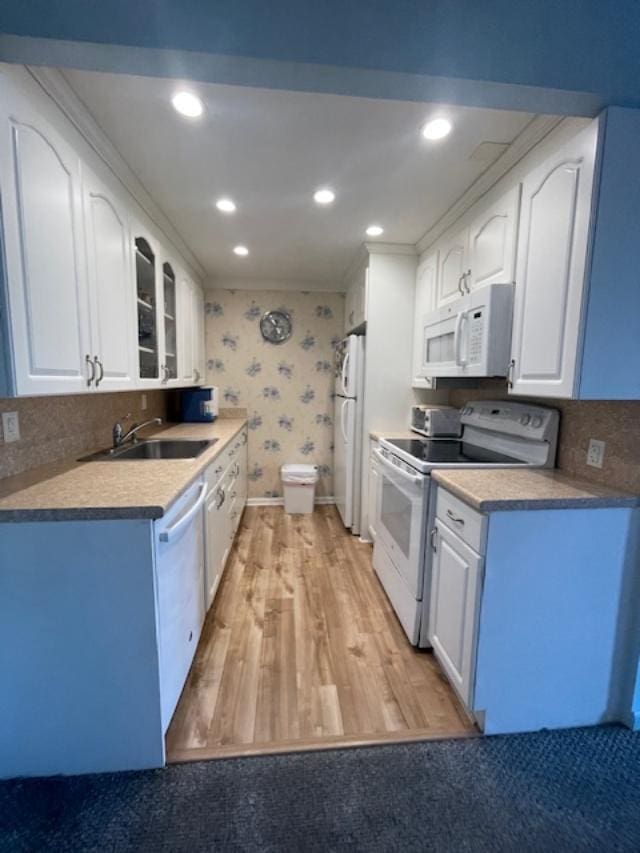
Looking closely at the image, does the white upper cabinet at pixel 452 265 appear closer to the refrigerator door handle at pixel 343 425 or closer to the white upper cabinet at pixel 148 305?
the refrigerator door handle at pixel 343 425

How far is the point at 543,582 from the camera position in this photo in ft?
4.50

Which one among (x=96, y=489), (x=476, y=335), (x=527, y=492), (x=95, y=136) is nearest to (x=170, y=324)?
(x=95, y=136)

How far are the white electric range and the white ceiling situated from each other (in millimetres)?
1223

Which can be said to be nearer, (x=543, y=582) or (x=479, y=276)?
(x=543, y=582)

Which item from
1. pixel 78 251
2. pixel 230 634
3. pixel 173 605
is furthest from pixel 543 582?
pixel 78 251

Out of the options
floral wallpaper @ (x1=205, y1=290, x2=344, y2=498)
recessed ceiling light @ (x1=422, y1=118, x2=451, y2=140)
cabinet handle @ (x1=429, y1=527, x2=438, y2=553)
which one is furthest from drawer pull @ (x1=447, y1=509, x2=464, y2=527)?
floral wallpaper @ (x1=205, y1=290, x2=344, y2=498)

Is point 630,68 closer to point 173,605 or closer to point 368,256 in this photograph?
point 368,256

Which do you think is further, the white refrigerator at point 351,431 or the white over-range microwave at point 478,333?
the white refrigerator at point 351,431

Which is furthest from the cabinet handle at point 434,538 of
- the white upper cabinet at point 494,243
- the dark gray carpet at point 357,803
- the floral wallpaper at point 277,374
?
the floral wallpaper at point 277,374

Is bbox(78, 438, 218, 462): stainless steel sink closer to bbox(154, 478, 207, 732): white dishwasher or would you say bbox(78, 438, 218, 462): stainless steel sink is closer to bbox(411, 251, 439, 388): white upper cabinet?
bbox(154, 478, 207, 732): white dishwasher

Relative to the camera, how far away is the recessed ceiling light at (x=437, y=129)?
1.42 metres

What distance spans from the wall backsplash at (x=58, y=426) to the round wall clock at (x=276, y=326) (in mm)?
1727

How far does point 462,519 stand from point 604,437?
673 millimetres

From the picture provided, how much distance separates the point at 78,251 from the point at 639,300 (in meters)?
1.97
